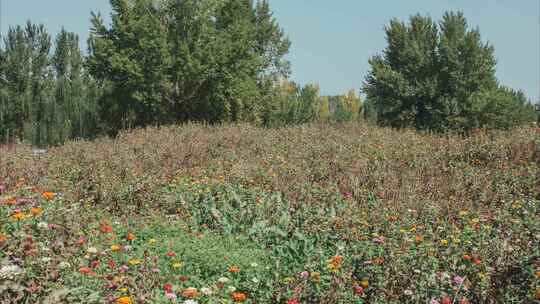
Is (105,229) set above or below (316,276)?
above

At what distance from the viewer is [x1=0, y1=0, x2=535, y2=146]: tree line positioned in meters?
25.8

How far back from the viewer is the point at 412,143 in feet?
40.4

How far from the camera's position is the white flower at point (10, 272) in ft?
12.5

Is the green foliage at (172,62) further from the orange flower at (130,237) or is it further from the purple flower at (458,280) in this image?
the purple flower at (458,280)

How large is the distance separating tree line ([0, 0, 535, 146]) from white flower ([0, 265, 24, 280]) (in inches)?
594

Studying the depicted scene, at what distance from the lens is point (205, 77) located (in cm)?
2627

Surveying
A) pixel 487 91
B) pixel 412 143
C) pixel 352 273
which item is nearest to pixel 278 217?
pixel 352 273

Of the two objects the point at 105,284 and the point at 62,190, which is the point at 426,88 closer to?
the point at 62,190

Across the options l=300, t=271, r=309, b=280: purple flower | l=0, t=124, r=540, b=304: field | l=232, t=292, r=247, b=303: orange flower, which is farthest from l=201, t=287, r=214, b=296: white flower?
l=300, t=271, r=309, b=280: purple flower

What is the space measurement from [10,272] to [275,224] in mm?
3261

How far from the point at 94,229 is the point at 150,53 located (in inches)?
809

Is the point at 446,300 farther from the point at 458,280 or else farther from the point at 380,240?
the point at 380,240

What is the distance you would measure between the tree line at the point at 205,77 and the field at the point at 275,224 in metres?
9.39

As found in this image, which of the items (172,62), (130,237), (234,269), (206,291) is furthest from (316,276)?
(172,62)
